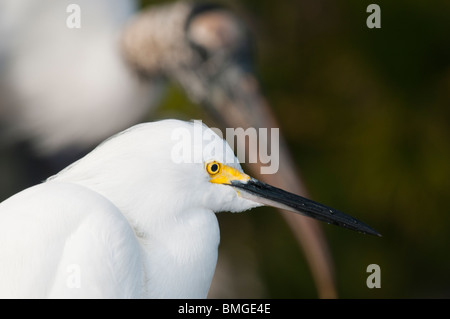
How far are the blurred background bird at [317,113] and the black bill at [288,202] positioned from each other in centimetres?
139

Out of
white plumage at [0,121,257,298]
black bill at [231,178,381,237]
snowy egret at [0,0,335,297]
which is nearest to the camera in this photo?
white plumage at [0,121,257,298]

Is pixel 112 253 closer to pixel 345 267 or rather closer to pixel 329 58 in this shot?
pixel 345 267

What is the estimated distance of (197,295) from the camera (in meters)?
1.30

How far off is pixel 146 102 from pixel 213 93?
317 mm

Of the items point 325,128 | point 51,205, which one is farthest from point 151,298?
point 325,128

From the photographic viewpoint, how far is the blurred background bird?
2822 mm

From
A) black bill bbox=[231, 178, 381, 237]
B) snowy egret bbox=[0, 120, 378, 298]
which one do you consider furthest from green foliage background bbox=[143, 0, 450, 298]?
snowy egret bbox=[0, 120, 378, 298]

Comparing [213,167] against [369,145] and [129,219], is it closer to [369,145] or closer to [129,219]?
[129,219]

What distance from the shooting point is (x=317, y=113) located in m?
2.96

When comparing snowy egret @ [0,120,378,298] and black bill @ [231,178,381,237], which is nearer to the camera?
snowy egret @ [0,120,378,298]

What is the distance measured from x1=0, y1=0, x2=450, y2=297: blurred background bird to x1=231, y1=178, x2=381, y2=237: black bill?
4.56 ft

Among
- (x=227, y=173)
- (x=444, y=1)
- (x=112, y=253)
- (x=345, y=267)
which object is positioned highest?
(x=444, y=1)

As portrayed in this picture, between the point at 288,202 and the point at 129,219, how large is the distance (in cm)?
29

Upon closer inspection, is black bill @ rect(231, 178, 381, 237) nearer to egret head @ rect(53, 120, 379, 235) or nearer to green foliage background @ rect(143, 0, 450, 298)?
egret head @ rect(53, 120, 379, 235)
